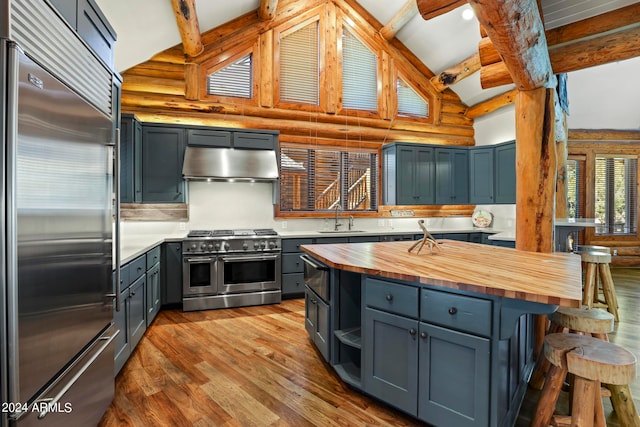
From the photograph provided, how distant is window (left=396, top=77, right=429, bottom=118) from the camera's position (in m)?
6.03

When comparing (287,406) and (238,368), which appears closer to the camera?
(287,406)

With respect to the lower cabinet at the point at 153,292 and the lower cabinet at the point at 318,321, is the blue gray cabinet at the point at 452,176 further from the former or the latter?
the lower cabinet at the point at 153,292

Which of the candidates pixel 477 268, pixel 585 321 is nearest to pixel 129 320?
pixel 477 268

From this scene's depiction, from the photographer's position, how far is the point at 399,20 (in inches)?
211

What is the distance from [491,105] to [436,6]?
438 centimetres

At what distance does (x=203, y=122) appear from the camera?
4.80m

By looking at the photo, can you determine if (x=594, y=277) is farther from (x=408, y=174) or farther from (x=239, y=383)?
(x=239, y=383)

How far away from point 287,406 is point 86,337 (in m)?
1.29

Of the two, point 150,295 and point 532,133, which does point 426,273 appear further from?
point 150,295

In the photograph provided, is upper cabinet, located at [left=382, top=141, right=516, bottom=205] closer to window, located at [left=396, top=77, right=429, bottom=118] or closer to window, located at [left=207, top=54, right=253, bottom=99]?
window, located at [left=396, top=77, right=429, bottom=118]

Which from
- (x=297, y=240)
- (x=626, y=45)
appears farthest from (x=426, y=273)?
(x=626, y=45)

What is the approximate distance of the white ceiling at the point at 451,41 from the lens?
128 inches

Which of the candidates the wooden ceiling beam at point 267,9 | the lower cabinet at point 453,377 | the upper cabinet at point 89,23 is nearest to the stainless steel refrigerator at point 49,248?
the upper cabinet at point 89,23

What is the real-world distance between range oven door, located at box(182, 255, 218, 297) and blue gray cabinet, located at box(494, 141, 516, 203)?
15.3 feet
